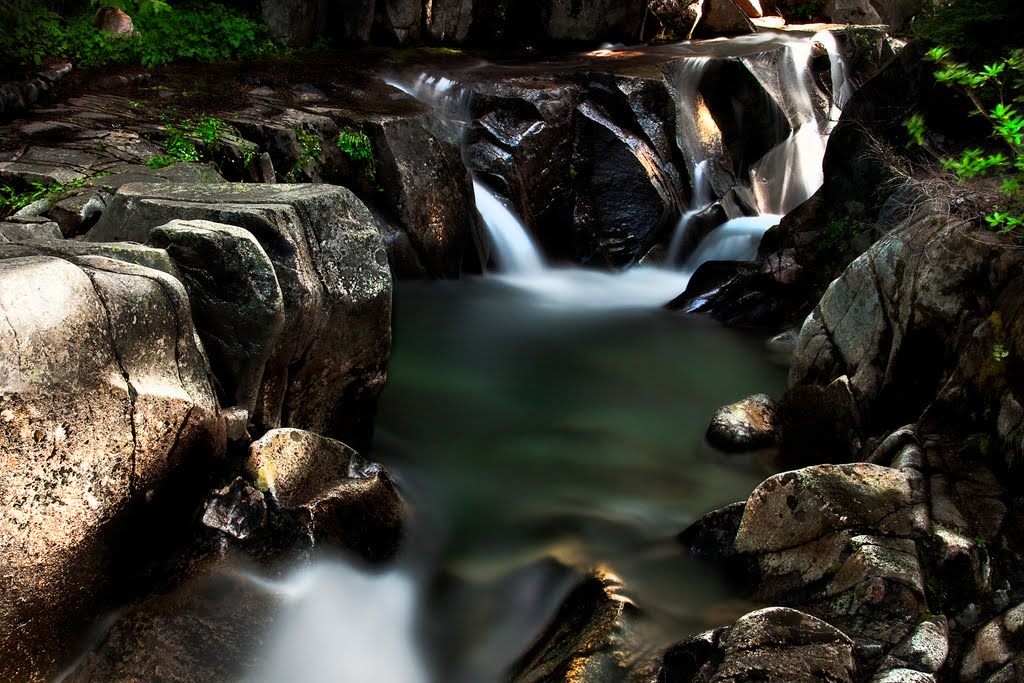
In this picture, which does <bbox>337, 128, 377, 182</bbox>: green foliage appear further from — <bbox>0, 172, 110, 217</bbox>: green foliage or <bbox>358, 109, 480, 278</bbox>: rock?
<bbox>0, 172, 110, 217</bbox>: green foliage

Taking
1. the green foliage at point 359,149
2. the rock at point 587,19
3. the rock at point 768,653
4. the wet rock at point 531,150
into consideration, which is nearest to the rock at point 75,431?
the rock at point 768,653

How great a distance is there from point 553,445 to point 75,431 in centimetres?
383

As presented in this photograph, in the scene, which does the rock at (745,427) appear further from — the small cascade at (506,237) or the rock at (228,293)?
the small cascade at (506,237)

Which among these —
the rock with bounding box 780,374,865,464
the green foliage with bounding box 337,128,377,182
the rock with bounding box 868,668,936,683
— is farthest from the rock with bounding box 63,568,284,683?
the green foliage with bounding box 337,128,377,182

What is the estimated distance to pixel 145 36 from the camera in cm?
1113

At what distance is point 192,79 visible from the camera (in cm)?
1041

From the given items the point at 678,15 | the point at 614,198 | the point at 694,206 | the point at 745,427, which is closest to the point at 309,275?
the point at 745,427

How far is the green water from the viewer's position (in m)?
4.52

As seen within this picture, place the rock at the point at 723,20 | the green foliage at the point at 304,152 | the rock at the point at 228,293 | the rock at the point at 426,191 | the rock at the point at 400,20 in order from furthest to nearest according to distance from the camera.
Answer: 1. the rock at the point at 723,20
2. the rock at the point at 400,20
3. the rock at the point at 426,191
4. the green foliage at the point at 304,152
5. the rock at the point at 228,293

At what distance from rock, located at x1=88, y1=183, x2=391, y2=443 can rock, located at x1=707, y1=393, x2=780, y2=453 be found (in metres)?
2.69

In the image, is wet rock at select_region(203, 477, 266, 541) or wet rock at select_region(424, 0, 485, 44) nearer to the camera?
wet rock at select_region(203, 477, 266, 541)

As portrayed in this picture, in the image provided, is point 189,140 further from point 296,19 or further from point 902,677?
point 902,677

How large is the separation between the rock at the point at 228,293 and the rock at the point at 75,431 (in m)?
0.42

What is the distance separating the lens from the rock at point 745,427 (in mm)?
6277
